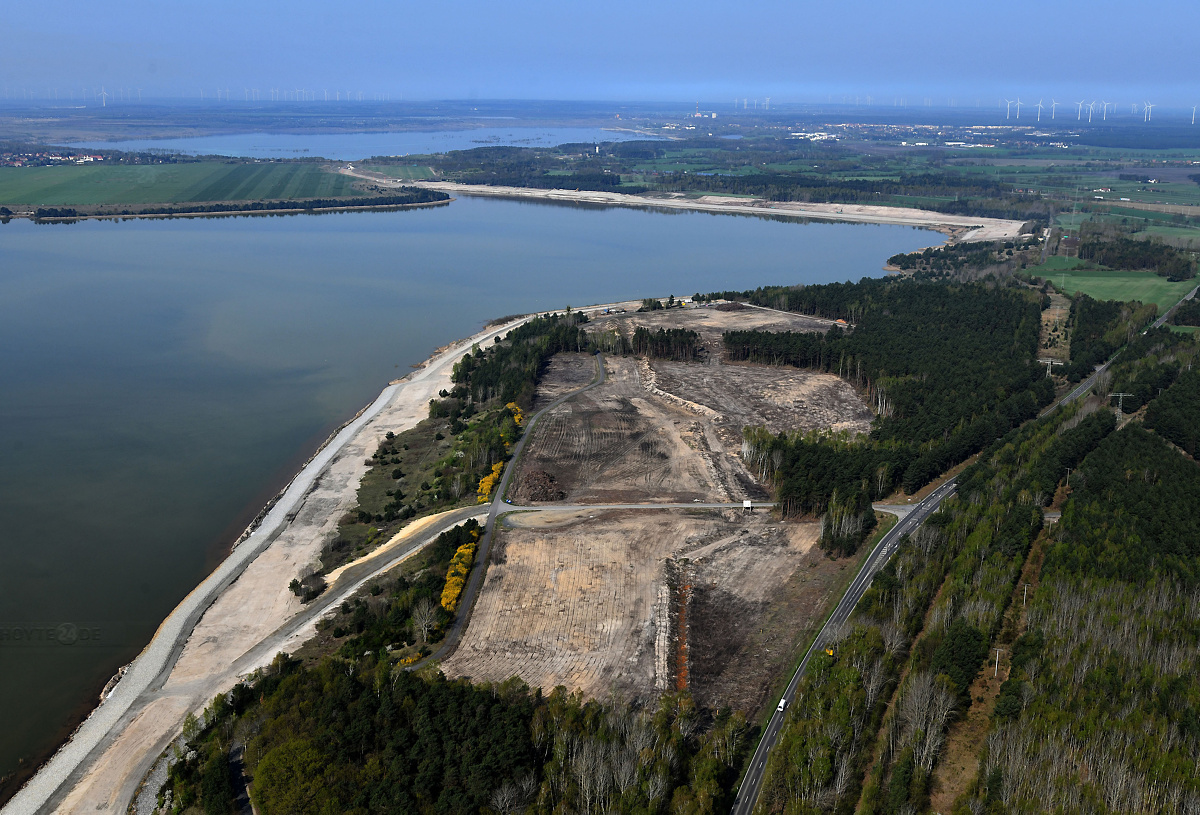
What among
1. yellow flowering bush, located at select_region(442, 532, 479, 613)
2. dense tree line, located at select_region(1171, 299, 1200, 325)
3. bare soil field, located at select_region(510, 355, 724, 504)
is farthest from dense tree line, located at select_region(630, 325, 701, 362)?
dense tree line, located at select_region(1171, 299, 1200, 325)

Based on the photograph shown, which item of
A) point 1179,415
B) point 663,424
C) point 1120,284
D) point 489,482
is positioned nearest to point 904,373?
point 1179,415

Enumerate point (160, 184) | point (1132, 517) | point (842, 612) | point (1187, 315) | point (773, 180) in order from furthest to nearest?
point (773, 180)
point (160, 184)
point (1187, 315)
point (1132, 517)
point (842, 612)

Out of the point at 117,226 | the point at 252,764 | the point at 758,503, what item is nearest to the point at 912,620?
the point at 758,503

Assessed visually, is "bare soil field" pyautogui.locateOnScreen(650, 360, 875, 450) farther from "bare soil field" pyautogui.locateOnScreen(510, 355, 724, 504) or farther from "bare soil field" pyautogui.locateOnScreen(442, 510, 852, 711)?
"bare soil field" pyautogui.locateOnScreen(442, 510, 852, 711)

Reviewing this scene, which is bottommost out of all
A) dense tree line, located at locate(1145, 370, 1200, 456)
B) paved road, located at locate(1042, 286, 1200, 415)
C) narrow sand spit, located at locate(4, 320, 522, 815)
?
narrow sand spit, located at locate(4, 320, 522, 815)

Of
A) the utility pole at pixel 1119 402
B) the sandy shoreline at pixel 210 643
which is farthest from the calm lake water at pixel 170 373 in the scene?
the utility pole at pixel 1119 402

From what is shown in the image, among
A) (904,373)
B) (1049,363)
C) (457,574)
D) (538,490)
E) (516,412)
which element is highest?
(904,373)

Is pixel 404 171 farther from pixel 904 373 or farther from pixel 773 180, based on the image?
pixel 904 373
